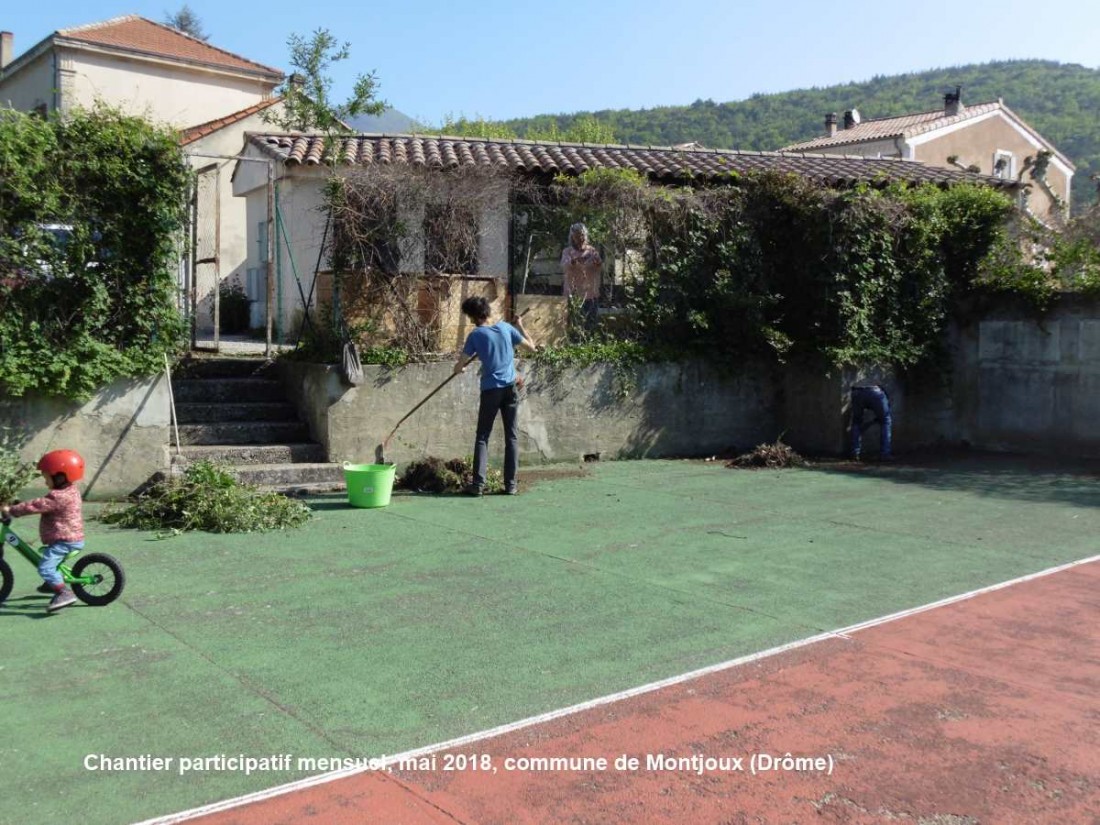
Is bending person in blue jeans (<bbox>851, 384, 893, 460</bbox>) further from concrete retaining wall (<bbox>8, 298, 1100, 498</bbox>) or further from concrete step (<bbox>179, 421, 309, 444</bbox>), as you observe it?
concrete step (<bbox>179, 421, 309, 444</bbox>)

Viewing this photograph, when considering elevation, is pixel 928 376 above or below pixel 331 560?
above

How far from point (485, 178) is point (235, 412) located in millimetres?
3817

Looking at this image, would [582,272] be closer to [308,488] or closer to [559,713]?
[308,488]

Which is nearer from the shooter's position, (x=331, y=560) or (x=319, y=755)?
(x=319, y=755)

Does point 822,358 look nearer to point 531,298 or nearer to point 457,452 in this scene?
point 531,298

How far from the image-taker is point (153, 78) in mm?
27875

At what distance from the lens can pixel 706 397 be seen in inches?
514

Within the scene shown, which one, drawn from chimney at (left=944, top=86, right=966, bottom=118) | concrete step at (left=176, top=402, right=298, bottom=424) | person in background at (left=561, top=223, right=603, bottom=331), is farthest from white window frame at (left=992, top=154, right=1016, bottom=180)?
concrete step at (left=176, top=402, right=298, bottom=424)

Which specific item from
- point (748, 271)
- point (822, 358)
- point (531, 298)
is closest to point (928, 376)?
point (822, 358)

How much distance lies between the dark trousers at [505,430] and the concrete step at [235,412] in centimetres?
233

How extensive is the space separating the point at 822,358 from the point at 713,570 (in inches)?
266

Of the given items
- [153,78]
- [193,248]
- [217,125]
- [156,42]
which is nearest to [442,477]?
[193,248]

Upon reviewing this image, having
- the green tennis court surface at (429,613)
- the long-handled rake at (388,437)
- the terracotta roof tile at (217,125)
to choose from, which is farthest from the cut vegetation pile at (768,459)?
the terracotta roof tile at (217,125)

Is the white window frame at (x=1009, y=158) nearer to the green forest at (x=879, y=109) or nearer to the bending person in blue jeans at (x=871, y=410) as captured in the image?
the green forest at (x=879, y=109)
